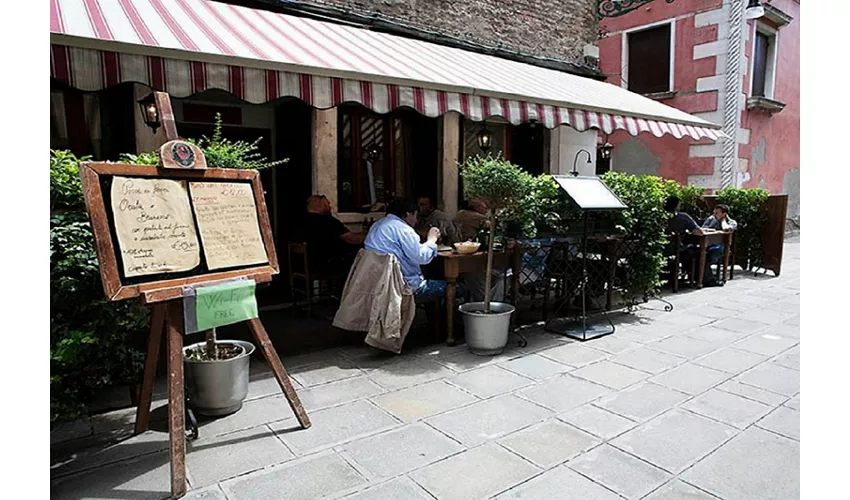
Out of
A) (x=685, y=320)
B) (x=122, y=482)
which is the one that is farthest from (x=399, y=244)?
(x=685, y=320)

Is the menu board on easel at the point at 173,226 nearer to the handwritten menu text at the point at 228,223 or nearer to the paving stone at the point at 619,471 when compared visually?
the handwritten menu text at the point at 228,223

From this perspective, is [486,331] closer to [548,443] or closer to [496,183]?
[496,183]

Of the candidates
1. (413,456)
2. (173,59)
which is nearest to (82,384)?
(413,456)

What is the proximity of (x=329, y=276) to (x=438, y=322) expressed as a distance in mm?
1471

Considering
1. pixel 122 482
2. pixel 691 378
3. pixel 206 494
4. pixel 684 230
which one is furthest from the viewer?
pixel 684 230

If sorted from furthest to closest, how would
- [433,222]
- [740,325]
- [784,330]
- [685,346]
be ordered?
[433,222] → [740,325] → [784,330] → [685,346]

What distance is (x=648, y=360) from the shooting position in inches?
173

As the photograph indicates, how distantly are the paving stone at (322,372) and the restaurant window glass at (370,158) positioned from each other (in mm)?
3089

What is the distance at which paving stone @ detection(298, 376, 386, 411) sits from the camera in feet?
11.6

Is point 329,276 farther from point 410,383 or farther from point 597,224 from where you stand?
point 597,224

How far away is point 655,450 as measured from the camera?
9.61ft

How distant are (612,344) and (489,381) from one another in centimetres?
155

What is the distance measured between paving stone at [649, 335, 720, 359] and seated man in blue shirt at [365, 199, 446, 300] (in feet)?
7.04

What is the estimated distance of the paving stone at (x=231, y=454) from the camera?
2.66 meters
